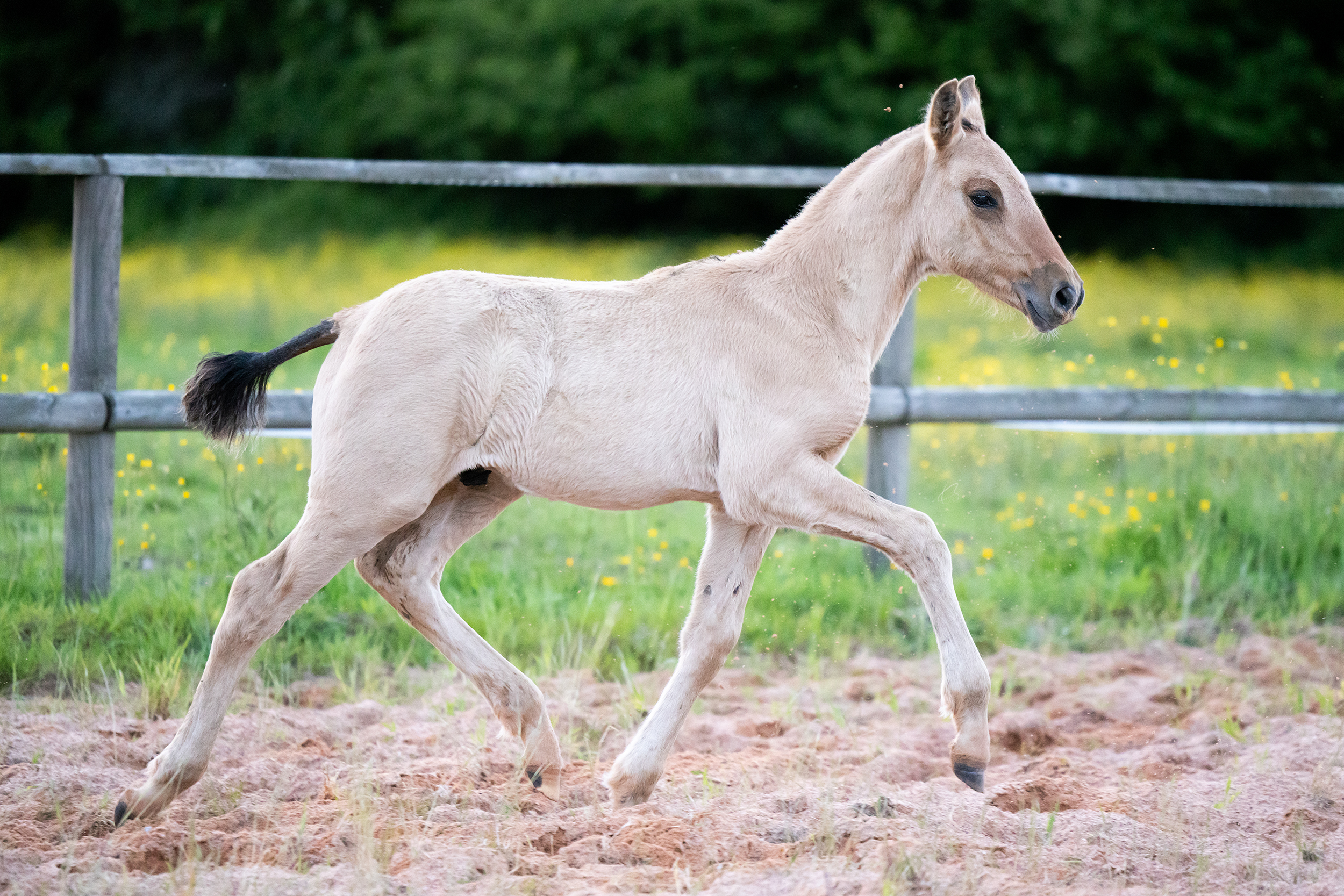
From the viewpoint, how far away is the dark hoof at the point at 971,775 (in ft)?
10.5

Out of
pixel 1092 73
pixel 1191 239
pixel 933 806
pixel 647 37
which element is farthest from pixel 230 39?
pixel 933 806

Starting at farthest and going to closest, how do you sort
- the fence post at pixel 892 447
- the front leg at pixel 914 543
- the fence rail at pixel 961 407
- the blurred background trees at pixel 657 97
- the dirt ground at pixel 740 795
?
the blurred background trees at pixel 657 97, the fence post at pixel 892 447, the fence rail at pixel 961 407, the front leg at pixel 914 543, the dirt ground at pixel 740 795

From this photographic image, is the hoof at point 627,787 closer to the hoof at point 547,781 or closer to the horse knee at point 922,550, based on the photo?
the hoof at point 547,781

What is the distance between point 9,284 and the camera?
9312mm

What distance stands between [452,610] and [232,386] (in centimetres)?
86

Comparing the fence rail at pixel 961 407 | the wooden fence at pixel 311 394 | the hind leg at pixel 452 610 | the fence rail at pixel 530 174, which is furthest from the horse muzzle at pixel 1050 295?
the fence rail at pixel 961 407

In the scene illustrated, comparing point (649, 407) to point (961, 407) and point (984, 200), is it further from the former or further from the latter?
point (961, 407)

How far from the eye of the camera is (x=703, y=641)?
3566 mm

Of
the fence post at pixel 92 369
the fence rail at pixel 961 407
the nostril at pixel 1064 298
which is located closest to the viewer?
the nostril at pixel 1064 298

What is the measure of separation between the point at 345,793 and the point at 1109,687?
112 inches

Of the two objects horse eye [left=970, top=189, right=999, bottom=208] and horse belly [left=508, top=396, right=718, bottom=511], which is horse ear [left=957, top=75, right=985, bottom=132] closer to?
horse eye [left=970, top=189, right=999, bottom=208]

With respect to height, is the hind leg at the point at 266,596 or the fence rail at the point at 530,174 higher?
the fence rail at the point at 530,174

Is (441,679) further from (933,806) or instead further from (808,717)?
(933,806)

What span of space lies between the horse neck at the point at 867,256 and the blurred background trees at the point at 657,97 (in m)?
12.9
